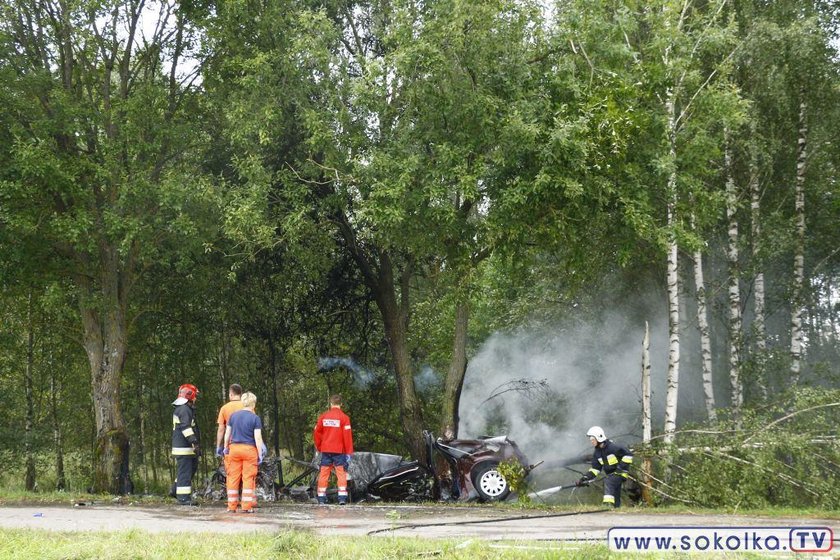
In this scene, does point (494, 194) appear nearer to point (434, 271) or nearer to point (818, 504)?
point (434, 271)

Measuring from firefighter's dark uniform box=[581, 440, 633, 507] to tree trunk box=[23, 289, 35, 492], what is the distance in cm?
2002

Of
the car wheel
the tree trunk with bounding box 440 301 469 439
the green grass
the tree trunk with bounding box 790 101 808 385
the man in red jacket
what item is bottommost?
the car wheel

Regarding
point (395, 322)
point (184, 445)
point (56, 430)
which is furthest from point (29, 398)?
point (184, 445)

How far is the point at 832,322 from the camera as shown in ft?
110

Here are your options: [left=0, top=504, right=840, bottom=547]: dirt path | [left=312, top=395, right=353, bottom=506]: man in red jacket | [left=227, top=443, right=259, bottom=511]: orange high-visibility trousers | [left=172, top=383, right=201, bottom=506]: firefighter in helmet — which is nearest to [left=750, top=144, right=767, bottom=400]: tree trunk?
[left=0, top=504, right=840, bottom=547]: dirt path

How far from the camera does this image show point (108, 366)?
19.7 metres

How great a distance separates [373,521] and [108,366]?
10247 millimetres

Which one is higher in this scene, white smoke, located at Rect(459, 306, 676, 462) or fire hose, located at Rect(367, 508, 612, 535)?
white smoke, located at Rect(459, 306, 676, 462)

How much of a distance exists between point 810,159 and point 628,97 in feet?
35.1

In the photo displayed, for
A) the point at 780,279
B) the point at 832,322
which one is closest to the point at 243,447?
the point at 780,279

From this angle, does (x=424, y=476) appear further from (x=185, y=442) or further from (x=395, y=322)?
(x=185, y=442)

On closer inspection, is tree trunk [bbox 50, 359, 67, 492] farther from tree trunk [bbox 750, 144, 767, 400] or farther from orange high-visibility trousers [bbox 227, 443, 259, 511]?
tree trunk [bbox 750, 144, 767, 400]

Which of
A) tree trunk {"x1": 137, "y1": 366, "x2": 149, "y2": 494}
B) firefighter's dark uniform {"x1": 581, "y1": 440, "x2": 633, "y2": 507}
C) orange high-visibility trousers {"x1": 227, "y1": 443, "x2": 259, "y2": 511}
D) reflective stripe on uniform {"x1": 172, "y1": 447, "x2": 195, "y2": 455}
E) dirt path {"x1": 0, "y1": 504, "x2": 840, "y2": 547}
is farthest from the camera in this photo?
tree trunk {"x1": 137, "y1": 366, "x2": 149, "y2": 494}

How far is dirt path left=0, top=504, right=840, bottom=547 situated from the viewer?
33.5ft
